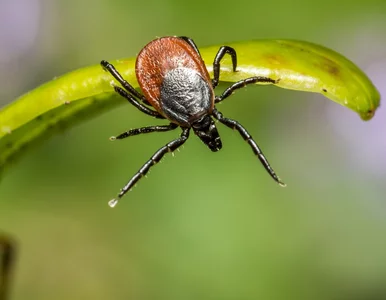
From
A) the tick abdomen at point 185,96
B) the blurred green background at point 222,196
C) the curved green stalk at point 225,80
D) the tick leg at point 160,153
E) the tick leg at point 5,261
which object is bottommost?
the blurred green background at point 222,196

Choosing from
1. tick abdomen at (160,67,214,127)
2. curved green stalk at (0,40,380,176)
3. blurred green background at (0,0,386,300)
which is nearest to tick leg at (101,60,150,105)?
curved green stalk at (0,40,380,176)

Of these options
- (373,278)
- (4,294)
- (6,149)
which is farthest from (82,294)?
(6,149)

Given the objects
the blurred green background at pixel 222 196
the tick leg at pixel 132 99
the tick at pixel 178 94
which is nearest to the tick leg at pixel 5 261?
the tick at pixel 178 94

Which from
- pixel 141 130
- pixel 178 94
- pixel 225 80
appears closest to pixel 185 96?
pixel 178 94

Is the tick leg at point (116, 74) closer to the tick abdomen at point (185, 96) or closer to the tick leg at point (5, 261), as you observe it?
the tick abdomen at point (185, 96)

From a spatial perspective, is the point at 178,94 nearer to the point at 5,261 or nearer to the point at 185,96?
the point at 185,96

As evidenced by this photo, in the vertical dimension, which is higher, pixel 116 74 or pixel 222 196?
pixel 116 74

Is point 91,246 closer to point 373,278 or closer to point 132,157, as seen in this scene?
point 132,157
